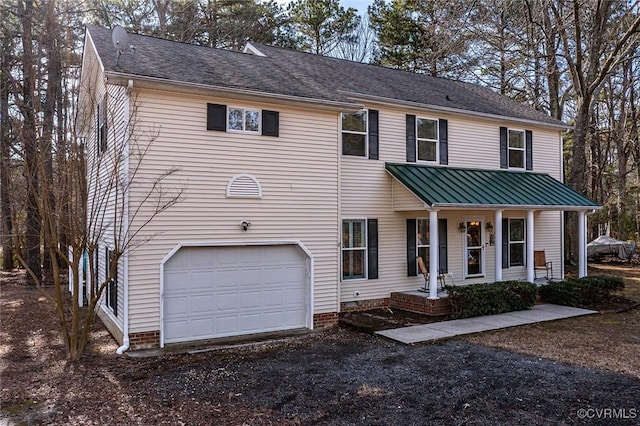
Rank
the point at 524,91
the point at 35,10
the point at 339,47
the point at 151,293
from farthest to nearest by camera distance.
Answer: the point at 339,47, the point at 524,91, the point at 35,10, the point at 151,293

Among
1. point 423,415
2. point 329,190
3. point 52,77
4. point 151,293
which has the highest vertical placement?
point 52,77

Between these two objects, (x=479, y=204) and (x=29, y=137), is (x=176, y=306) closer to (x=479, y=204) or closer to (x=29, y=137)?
(x=29, y=137)

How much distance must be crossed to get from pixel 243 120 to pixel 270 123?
1.82 feet

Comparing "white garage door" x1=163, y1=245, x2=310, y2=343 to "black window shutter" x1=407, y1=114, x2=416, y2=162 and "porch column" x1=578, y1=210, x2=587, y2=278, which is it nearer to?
"black window shutter" x1=407, y1=114, x2=416, y2=162

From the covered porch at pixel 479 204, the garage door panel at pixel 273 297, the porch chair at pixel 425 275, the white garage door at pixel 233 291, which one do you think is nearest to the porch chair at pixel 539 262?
the covered porch at pixel 479 204

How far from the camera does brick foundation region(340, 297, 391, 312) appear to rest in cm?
1090

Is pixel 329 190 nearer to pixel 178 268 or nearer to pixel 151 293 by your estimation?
pixel 178 268

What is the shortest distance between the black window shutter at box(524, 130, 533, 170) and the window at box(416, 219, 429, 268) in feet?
14.7

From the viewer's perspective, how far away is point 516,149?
1395 centimetres

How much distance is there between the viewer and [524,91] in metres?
21.8

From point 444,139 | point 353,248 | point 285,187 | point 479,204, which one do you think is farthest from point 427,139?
point 285,187

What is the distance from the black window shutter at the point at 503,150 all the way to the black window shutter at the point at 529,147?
0.91 m

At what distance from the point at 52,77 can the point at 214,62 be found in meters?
7.24

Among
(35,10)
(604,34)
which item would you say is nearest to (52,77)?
(35,10)
